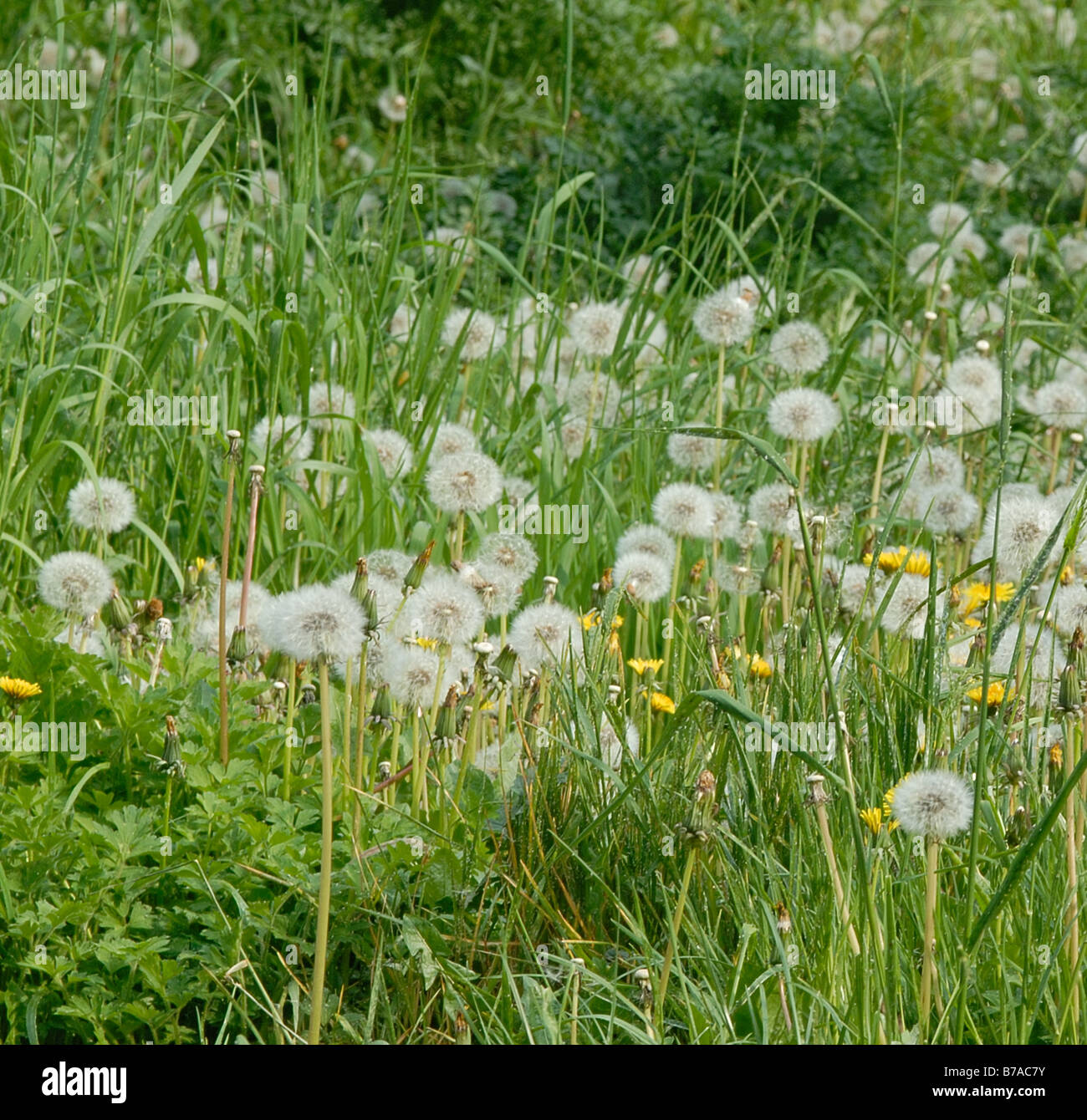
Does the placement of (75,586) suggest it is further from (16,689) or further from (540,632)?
(540,632)

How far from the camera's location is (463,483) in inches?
127

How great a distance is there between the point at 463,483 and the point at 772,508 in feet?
2.33

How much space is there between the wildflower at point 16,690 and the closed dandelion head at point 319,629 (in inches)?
29.8

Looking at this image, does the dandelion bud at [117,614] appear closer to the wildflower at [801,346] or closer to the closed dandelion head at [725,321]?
the closed dandelion head at [725,321]

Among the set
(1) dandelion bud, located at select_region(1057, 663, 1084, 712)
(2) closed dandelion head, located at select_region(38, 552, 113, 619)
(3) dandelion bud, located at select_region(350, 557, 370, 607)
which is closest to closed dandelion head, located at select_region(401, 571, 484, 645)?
(3) dandelion bud, located at select_region(350, 557, 370, 607)

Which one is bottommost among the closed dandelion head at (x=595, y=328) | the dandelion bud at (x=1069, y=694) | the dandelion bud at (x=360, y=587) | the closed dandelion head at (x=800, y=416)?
the dandelion bud at (x=1069, y=694)

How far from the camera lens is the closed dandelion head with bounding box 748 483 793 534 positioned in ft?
11.0

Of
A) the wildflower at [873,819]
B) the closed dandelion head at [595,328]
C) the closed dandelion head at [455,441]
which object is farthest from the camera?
the closed dandelion head at [595,328]

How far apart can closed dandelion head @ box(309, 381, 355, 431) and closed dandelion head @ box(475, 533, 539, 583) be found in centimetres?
85

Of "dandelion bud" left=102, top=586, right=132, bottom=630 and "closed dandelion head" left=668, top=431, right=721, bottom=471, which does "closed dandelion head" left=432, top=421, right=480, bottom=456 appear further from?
"dandelion bud" left=102, top=586, right=132, bottom=630

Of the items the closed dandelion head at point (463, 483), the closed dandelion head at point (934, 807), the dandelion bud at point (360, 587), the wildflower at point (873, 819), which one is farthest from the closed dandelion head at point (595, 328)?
the closed dandelion head at point (934, 807)

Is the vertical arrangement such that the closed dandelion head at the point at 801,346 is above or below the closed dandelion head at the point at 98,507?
above

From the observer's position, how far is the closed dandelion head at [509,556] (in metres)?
3.19

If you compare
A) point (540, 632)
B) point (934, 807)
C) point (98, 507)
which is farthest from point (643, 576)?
point (934, 807)
